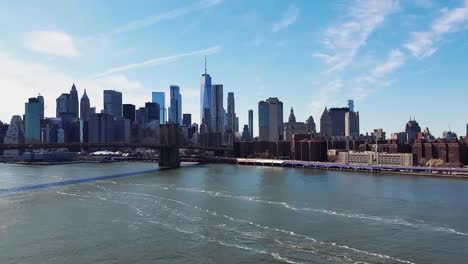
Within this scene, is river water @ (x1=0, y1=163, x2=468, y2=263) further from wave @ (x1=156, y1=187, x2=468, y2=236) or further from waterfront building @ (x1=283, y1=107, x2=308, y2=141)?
waterfront building @ (x1=283, y1=107, x2=308, y2=141)

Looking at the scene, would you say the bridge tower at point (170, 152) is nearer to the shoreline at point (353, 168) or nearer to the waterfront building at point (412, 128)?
the shoreline at point (353, 168)

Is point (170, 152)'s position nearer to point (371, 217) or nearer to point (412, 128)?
point (371, 217)

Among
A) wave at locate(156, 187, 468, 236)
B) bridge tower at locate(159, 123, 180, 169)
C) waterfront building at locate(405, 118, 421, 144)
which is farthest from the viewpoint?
waterfront building at locate(405, 118, 421, 144)

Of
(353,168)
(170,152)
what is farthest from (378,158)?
(170,152)

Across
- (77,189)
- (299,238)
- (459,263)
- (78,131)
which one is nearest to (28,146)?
(77,189)

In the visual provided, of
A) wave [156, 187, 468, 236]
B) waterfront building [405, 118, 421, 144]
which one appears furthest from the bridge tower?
waterfront building [405, 118, 421, 144]

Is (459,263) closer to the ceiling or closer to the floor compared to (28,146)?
closer to the floor

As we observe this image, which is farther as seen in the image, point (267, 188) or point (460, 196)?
point (267, 188)

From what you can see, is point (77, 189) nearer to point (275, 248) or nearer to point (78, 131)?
point (275, 248)
